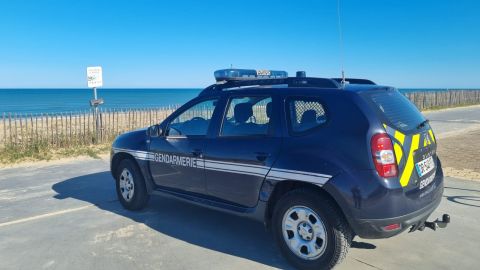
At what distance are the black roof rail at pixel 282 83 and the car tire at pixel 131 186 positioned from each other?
1.64m

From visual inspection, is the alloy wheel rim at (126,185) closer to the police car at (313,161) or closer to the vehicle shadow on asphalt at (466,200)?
the police car at (313,161)

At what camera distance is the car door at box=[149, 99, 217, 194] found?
4801 mm

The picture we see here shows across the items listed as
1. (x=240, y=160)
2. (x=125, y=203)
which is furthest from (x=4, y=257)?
(x=240, y=160)

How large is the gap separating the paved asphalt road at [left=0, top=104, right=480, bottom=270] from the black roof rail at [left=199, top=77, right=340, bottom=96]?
1.76 m

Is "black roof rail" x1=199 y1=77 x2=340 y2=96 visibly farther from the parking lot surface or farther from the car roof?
the parking lot surface

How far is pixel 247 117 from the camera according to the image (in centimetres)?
446

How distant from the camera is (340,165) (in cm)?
350

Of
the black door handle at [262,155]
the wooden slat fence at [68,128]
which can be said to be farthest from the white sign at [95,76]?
the black door handle at [262,155]

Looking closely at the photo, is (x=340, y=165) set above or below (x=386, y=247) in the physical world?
above

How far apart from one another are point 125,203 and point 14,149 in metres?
6.40

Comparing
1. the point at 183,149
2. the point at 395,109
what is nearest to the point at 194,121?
the point at 183,149

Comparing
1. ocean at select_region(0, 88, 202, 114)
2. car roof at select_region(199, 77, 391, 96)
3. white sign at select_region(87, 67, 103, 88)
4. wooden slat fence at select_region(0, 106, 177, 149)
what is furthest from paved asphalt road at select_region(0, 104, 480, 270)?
ocean at select_region(0, 88, 202, 114)

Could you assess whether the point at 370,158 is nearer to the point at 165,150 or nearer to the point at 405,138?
the point at 405,138

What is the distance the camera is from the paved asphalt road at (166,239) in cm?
400
